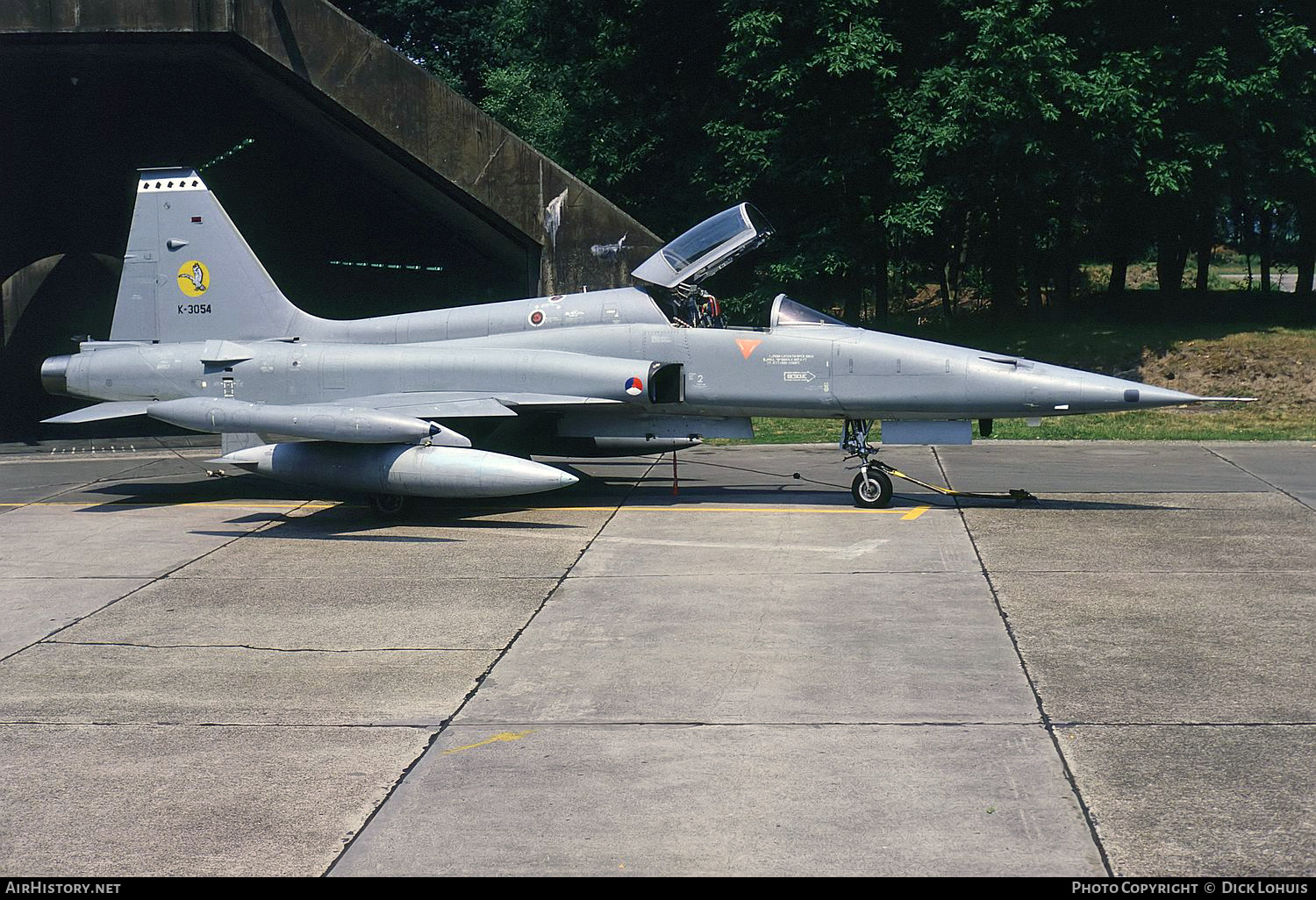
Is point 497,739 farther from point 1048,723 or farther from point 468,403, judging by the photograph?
point 468,403

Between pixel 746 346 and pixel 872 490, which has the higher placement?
pixel 746 346

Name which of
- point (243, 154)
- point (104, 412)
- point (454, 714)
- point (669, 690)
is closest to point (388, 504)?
point (104, 412)

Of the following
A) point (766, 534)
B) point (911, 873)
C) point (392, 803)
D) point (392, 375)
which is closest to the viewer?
point (911, 873)

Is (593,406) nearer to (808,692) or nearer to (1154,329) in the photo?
(808,692)

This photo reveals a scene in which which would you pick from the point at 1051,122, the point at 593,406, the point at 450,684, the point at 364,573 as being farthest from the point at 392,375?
the point at 1051,122

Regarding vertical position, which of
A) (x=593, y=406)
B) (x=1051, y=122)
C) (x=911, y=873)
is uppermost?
(x=1051, y=122)

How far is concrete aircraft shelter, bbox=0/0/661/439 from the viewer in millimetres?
19234

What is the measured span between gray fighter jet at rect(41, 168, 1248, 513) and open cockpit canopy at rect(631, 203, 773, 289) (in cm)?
2

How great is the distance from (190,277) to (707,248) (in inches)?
264

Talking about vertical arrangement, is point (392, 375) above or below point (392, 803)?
above

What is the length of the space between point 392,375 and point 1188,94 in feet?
58.1

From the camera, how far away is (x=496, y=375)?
14.8 meters

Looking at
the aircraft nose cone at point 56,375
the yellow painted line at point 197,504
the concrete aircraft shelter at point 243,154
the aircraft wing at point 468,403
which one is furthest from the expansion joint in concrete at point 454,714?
the concrete aircraft shelter at point 243,154

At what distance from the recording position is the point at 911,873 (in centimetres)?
529
